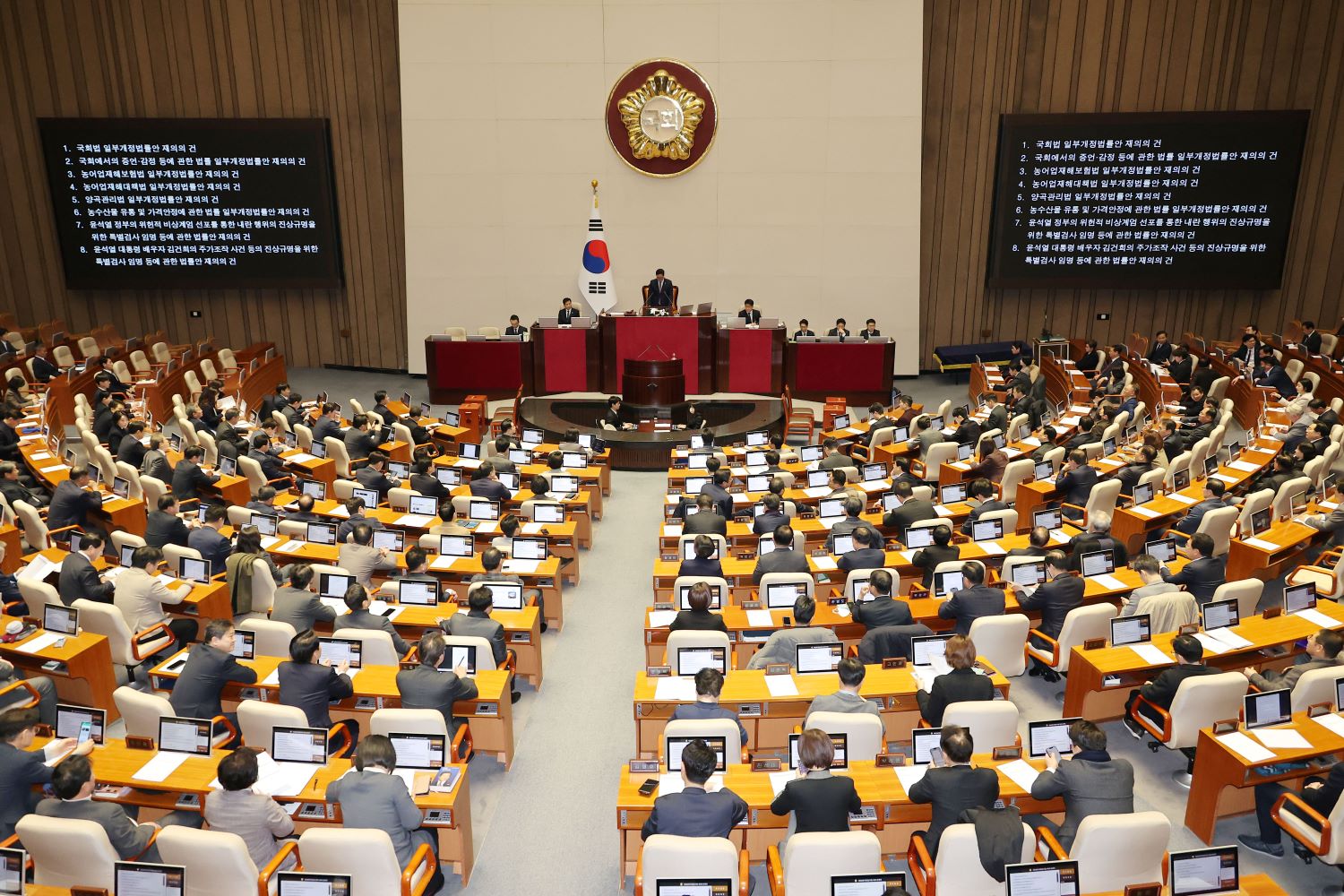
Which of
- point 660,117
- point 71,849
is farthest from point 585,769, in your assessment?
point 660,117

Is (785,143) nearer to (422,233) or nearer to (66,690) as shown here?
(422,233)

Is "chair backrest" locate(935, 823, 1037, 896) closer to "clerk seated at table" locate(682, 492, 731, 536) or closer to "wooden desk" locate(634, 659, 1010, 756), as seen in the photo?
"wooden desk" locate(634, 659, 1010, 756)

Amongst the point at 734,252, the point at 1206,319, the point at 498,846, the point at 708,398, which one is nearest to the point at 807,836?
the point at 498,846

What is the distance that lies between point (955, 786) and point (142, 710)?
17.5 ft

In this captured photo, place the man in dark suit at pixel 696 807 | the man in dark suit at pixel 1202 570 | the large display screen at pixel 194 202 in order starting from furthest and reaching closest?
1. the large display screen at pixel 194 202
2. the man in dark suit at pixel 1202 570
3. the man in dark suit at pixel 696 807

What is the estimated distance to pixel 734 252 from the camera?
2105cm

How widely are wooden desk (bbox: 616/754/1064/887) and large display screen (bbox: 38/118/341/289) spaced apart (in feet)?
58.7

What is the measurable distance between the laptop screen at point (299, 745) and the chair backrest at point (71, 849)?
1.12m

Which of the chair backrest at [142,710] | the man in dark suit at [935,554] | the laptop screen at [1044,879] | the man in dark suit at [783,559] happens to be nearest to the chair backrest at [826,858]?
the laptop screen at [1044,879]

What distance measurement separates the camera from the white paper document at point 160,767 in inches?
243

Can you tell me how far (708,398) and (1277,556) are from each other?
10773mm

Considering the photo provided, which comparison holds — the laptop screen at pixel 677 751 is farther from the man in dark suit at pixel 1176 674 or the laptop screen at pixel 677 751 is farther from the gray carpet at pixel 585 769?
the man in dark suit at pixel 1176 674

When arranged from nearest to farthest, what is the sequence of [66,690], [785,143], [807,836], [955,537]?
[807,836], [66,690], [955,537], [785,143]

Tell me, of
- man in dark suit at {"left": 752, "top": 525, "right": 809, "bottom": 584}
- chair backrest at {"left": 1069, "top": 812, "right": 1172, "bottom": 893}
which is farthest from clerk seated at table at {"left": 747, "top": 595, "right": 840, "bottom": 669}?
chair backrest at {"left": 1069, "top": 812, "right": 1172, "bottom": 893}
